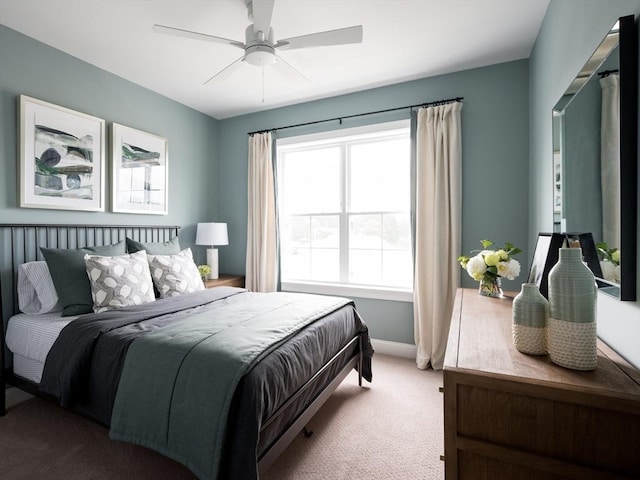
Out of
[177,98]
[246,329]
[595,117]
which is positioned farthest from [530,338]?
[177,98]

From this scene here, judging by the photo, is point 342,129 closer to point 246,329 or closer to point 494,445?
point 246,329

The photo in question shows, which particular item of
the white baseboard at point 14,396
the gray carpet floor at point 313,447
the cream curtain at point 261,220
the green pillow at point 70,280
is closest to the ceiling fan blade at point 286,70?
the cream curtain at point 261,220

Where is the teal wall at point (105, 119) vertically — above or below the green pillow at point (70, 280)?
above

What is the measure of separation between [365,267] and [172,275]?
2.01m

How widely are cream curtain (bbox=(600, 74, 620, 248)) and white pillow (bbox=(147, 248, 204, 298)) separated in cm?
283

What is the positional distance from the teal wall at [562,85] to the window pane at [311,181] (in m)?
1.94

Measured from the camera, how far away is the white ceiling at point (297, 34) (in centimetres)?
219

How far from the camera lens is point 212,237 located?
382cm

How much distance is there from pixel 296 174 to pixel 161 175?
60.8 inches

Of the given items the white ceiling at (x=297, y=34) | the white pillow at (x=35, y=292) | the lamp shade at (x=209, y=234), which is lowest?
the white pillow at (x=35, y=292)

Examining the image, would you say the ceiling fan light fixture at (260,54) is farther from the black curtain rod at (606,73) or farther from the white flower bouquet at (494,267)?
the white flower bouquet at (494,267)

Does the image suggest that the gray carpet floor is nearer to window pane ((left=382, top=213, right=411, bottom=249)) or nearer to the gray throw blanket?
the gray throw blanket

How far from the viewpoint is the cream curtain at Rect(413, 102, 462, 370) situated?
305 centimetres

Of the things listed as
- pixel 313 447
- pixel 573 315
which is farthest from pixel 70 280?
pixel 573 315
